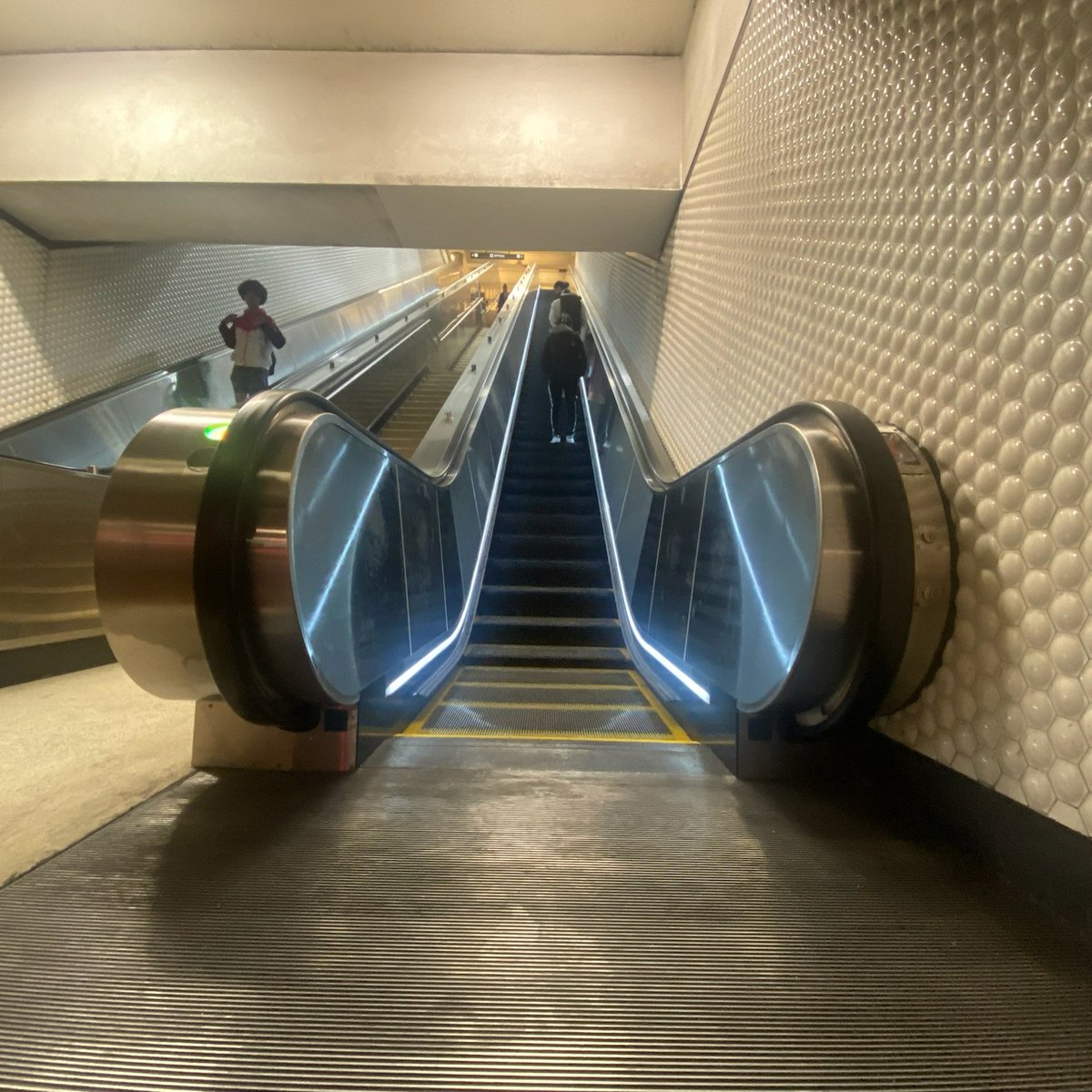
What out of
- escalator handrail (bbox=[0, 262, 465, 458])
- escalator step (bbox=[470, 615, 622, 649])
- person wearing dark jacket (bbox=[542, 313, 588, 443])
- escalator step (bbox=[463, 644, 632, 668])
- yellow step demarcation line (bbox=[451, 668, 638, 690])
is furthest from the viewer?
person wearing dark jacket (bbox=[542, 313, 588, 443])

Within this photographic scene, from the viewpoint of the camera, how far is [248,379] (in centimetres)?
582

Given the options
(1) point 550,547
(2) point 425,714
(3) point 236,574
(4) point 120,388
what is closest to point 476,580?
(1) point 550,547

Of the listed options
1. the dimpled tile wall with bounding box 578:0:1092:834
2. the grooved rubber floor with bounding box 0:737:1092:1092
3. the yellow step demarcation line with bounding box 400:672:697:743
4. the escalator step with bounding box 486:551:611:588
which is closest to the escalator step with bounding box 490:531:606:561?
the escalator step with bounding box 486:551:611:588

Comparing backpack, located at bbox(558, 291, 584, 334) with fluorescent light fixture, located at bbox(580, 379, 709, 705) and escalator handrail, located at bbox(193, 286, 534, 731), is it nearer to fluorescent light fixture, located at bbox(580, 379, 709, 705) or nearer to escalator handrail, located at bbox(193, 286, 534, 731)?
fluorescent light fixture, located at bbox(580, 379, 709, 705)

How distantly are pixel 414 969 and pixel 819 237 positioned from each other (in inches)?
98.9

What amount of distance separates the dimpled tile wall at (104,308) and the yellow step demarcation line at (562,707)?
4534 millimetres

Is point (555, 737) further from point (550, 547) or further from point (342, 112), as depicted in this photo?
point (342, 112)

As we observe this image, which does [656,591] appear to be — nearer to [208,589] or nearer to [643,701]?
[643,701]

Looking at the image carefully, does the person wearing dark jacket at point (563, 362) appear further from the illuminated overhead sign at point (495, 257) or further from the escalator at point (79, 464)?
the illuminated overhead sign at point (495, 257)

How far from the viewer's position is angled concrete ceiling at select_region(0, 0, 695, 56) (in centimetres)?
446

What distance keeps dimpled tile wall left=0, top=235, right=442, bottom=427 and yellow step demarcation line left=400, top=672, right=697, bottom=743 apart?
4.53 metres

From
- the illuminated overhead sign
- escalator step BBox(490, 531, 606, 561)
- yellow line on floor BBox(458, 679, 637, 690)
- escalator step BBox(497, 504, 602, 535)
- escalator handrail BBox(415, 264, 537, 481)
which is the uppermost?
the illuminated overhead sign

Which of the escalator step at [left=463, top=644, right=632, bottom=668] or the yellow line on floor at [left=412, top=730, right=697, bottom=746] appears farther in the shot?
the escalator step at [left=463, top=644, right=632, bottom=668]

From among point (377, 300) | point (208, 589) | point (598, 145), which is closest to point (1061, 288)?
point (208, 589)
